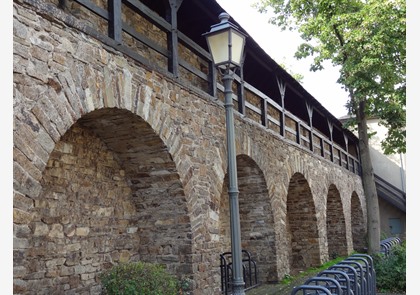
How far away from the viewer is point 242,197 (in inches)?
381

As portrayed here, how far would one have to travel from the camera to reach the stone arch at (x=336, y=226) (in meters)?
15.9

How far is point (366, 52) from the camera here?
10.9 metres

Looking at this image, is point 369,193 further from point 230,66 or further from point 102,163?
point 230,66

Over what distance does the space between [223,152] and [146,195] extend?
166 cm

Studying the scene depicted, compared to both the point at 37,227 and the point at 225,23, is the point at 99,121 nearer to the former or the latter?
the point at 37,227

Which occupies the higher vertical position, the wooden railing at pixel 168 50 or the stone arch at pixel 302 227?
the wooden railing at pixel 168 50

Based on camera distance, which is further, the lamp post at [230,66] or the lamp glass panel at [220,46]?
the lamp glass panel at [220,46]

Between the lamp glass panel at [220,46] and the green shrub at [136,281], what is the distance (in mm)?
2589

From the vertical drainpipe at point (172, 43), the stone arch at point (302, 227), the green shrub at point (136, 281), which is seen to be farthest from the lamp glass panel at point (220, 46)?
the stone arch at point (302, 227)

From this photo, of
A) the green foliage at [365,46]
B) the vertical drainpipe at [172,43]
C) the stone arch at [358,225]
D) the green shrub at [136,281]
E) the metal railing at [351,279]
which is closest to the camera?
the green shrub at [136,281]

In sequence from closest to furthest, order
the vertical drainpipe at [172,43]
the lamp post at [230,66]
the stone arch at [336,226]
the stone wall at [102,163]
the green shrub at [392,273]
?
the stone wall at [102,163]
the lamp post at [230,66]
the vertical drainpipe at [172,43]
the green shrub at [392,273]
the stone arch at [336,226]

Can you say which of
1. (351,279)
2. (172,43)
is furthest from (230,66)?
(351,279)

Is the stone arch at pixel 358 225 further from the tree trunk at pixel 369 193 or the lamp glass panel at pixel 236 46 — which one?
the lamp glass panel at pixel 236 46

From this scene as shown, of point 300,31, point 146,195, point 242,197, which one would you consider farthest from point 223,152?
point 300,31
